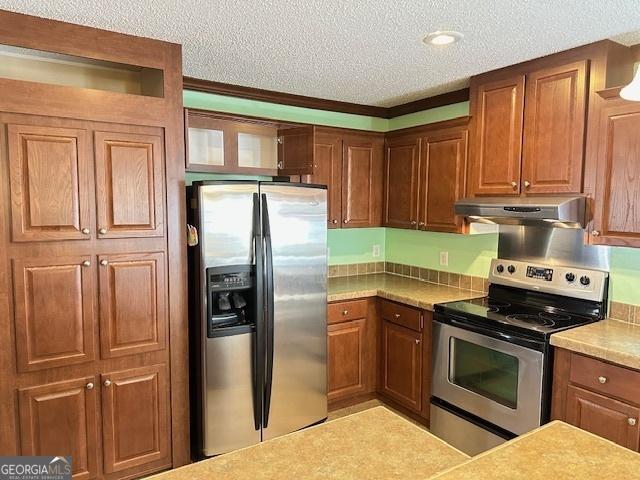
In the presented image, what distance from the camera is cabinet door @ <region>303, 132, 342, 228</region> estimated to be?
3400 mm

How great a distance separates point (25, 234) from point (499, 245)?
2.86 m

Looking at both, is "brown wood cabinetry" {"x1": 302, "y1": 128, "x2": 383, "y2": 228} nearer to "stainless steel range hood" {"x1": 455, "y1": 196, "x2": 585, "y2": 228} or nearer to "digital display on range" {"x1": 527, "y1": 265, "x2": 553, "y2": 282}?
"stainless steel range hood" {"x1": 455, "y1": 196, "x2": 585, "y2": 228}

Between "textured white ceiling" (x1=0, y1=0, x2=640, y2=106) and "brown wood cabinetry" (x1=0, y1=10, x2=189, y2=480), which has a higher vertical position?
"textured white ceiling" (x1=0, y1=0, x2=640, y2=106)

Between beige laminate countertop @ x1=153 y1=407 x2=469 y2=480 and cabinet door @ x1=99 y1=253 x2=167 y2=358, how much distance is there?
145cm

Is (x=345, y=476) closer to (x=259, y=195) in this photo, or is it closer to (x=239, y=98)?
(x=259, y=195)

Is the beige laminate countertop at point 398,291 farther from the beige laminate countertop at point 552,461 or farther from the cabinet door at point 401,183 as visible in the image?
the beige laminate countertop at point 552,461

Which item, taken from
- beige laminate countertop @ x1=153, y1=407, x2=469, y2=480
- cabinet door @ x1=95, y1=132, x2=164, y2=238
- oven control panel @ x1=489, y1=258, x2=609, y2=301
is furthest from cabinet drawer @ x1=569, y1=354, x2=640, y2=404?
cabinet door @ x1=95, y1=132, x2=164, y2=238

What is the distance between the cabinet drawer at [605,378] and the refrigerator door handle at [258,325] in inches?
66.0

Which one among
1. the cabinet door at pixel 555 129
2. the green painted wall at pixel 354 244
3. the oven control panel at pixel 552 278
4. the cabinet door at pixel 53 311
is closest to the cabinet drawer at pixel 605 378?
the oven control panel at pixel 552 278

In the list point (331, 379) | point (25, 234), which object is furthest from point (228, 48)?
point (331, 379)

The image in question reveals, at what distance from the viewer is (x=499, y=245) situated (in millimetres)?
3137

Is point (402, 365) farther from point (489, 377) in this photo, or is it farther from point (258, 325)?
point (258, 325)

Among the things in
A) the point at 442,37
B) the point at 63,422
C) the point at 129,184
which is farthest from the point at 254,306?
the point at 442,37

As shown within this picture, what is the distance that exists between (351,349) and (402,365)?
389 millimetres
